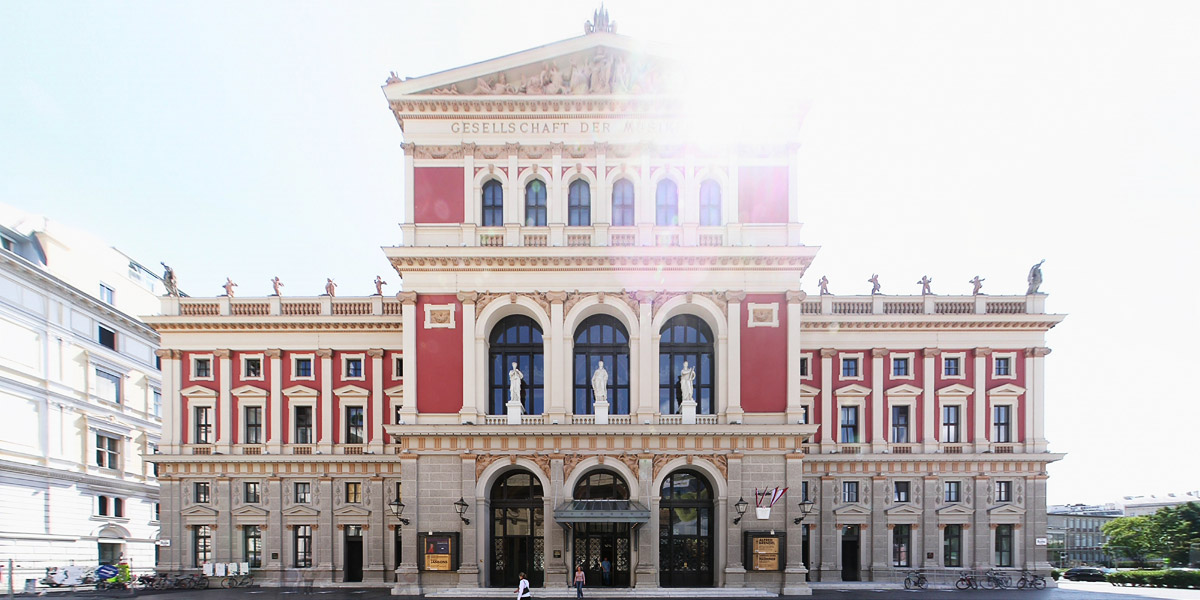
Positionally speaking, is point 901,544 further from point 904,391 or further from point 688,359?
point 688,359

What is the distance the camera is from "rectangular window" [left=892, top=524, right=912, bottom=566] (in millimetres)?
40625

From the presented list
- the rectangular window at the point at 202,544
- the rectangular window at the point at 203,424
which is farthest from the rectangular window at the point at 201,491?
the rectangular window at the point at 203,424

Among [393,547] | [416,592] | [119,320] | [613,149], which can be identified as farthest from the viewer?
[119,320]

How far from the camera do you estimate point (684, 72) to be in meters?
34.9

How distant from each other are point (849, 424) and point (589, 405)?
52.6ft

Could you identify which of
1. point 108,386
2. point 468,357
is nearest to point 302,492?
point 468,357

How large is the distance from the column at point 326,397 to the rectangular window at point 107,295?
20.2 meters

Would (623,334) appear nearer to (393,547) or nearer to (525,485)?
(525,485)

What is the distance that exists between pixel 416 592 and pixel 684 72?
26.6 m

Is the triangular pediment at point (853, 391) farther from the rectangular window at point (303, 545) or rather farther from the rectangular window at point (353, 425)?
the rectangular window at point (303, 545)

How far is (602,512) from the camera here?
1246 inches

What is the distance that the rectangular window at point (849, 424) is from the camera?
137 feet

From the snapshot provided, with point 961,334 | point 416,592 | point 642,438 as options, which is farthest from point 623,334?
point 961,334

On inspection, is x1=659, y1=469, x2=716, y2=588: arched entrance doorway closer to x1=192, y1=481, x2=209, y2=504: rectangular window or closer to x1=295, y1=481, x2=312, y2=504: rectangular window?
x1=295, y1=481, x2=312, y2=504: rectangular window
